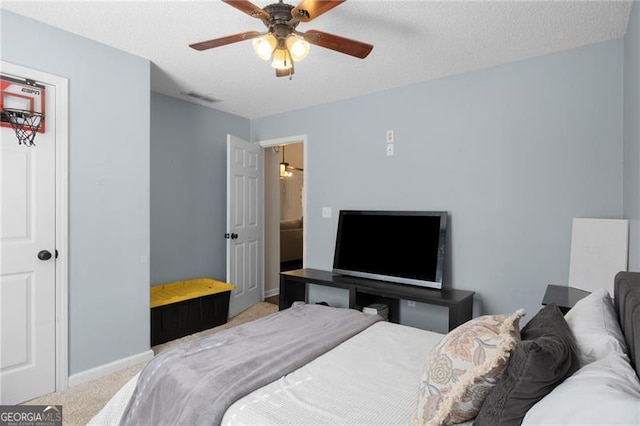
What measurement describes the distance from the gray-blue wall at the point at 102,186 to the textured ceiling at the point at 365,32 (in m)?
0.16

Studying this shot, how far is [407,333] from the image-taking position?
2.05 metres

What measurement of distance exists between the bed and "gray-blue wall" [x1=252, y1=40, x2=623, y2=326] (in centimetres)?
143

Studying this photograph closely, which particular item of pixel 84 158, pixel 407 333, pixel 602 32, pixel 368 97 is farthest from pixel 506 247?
pixel 84 158

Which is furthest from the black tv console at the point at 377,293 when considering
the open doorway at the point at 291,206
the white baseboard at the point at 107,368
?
the open doorway at the point at 291,206

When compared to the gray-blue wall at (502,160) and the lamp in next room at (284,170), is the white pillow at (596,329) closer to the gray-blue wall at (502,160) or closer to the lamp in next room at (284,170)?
the gray-blue wall at (502,160)

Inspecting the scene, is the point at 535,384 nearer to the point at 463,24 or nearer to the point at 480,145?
the point at 463,24

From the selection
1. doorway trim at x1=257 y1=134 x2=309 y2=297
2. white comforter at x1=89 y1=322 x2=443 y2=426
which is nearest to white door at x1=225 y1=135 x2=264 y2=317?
doorway trim at x1=257 y1=134 x2=309 y2=297

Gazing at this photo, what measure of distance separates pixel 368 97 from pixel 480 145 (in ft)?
4.27

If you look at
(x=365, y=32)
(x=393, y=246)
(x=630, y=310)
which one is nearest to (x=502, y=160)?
(x=393, y=246)

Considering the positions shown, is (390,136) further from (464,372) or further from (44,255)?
(44,255)

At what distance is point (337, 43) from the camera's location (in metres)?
2.05

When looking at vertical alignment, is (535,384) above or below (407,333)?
above

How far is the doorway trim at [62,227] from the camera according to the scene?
8.14 ft

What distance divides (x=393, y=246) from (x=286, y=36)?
220 cm
